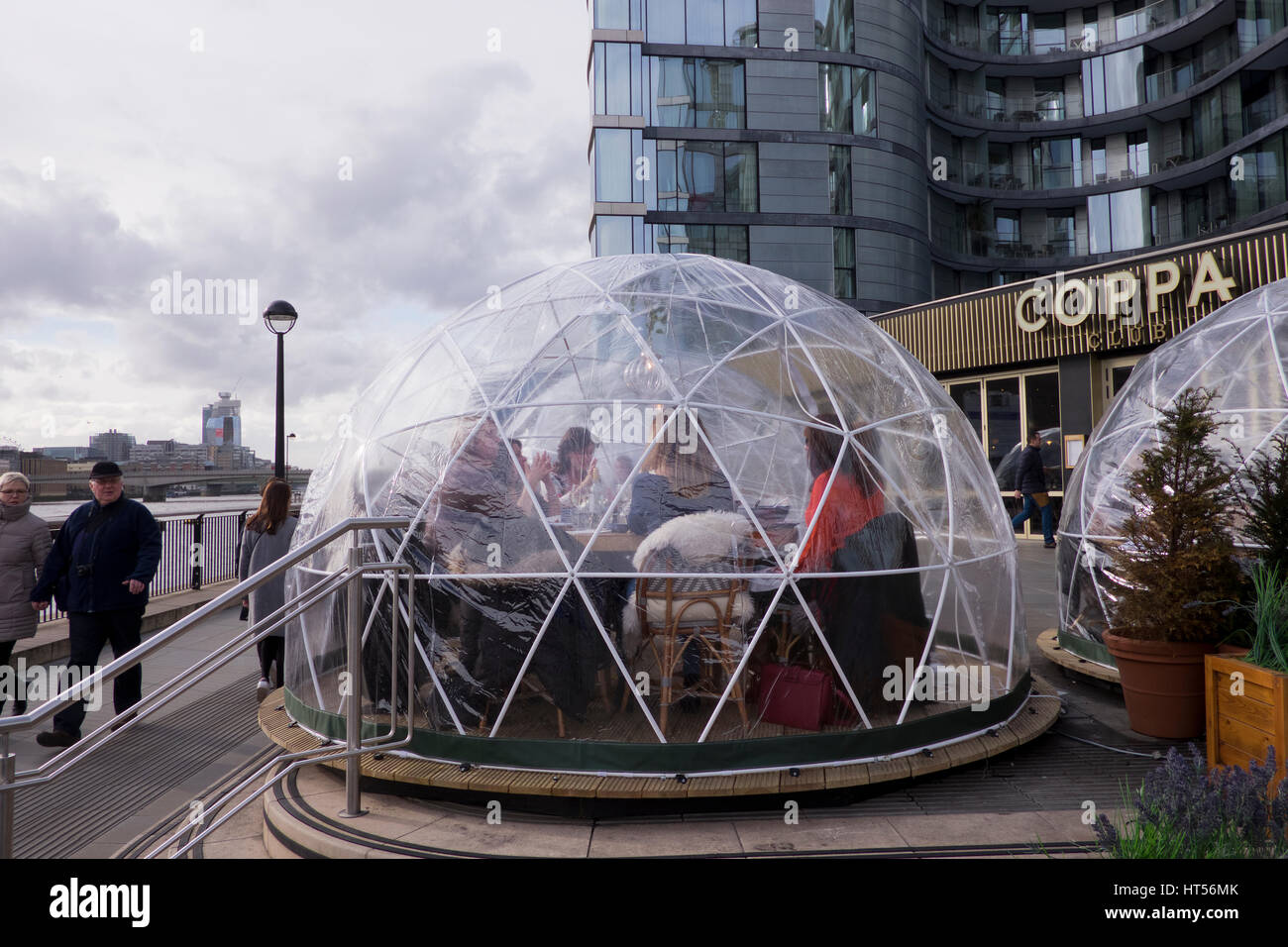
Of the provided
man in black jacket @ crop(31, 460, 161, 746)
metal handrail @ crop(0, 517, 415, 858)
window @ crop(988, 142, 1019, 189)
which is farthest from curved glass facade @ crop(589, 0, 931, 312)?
metal handrail @ crop(0, 517, 415, 858)

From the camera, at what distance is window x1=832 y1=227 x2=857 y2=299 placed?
28984mm

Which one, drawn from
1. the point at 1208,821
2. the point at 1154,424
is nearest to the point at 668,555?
the point at 1208,821

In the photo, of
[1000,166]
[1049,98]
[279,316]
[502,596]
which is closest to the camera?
[502,596]

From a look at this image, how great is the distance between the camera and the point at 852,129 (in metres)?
29.3

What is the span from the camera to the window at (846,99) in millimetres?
29234

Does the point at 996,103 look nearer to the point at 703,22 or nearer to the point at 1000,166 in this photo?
the point at 1000,166

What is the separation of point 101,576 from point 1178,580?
7.54m

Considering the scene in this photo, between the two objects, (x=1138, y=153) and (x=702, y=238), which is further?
(x=1138, y=153)

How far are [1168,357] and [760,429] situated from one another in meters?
4.98

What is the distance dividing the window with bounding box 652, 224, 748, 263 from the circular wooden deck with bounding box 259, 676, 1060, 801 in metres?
25.7

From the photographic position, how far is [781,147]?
95.3ft

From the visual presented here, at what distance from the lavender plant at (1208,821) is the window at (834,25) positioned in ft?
101

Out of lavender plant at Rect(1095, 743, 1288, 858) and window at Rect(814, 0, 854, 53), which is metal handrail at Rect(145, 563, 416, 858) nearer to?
lavender plant at Rect(1095, 743, 1288, 858)
